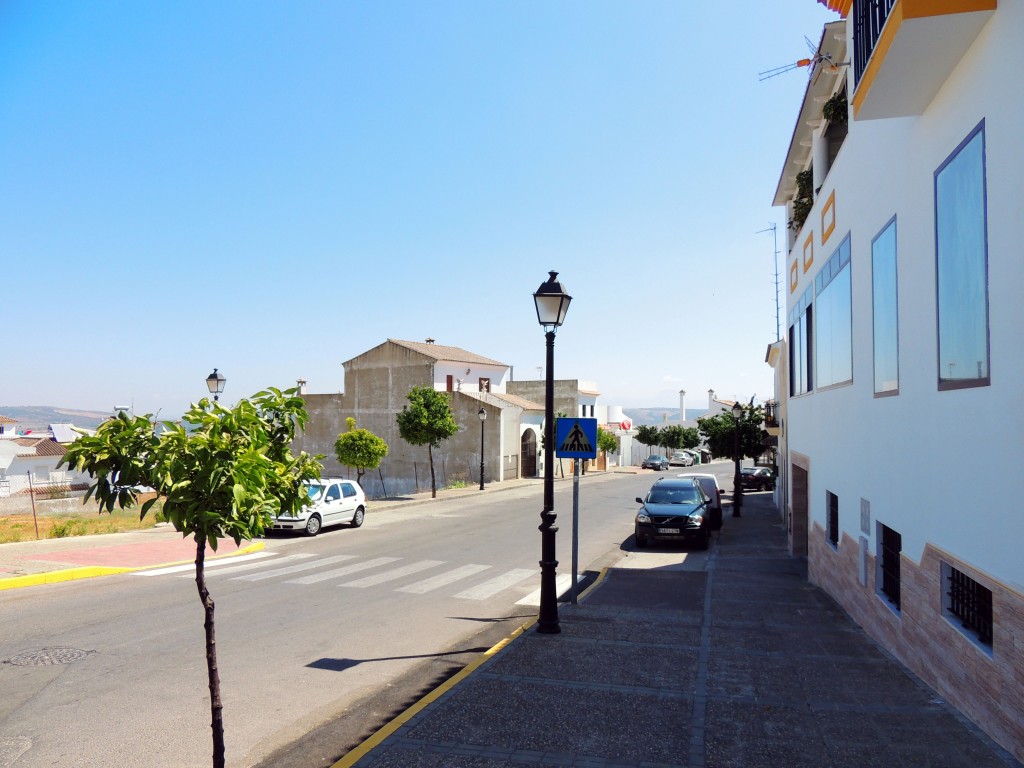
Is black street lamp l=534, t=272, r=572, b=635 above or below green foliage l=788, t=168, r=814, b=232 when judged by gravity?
below

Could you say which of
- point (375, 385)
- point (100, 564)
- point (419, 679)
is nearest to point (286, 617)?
point (419, 679)

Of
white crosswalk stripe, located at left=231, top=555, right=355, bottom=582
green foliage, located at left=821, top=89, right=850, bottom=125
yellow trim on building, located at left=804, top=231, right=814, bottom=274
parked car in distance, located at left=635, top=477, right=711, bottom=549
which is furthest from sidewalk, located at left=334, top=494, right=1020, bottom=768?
green foliage, located at left=821, top=89, right=850, bottom=125

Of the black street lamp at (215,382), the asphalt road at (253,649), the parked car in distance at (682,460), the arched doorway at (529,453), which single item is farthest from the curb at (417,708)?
the parked car in distance at (682,460)

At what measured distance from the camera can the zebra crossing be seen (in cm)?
1266

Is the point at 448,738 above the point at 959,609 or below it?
below

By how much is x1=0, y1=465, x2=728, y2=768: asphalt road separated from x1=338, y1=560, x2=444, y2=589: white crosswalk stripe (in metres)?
0.04

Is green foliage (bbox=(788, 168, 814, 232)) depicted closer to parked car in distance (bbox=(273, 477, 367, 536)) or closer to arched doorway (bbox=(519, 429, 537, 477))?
parked car in distance (bbox=(273, 477, 367, 536))

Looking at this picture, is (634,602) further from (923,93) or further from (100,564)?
(100,564)

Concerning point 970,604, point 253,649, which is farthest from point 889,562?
point 253,649

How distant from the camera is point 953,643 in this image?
5.97 m

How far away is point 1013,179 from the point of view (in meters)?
4.78

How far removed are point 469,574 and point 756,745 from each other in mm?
9115

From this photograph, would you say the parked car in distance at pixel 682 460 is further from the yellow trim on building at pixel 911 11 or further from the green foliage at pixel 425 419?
the yellow trim on building at pixel 911 11

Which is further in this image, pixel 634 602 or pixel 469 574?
pixel 469 574
